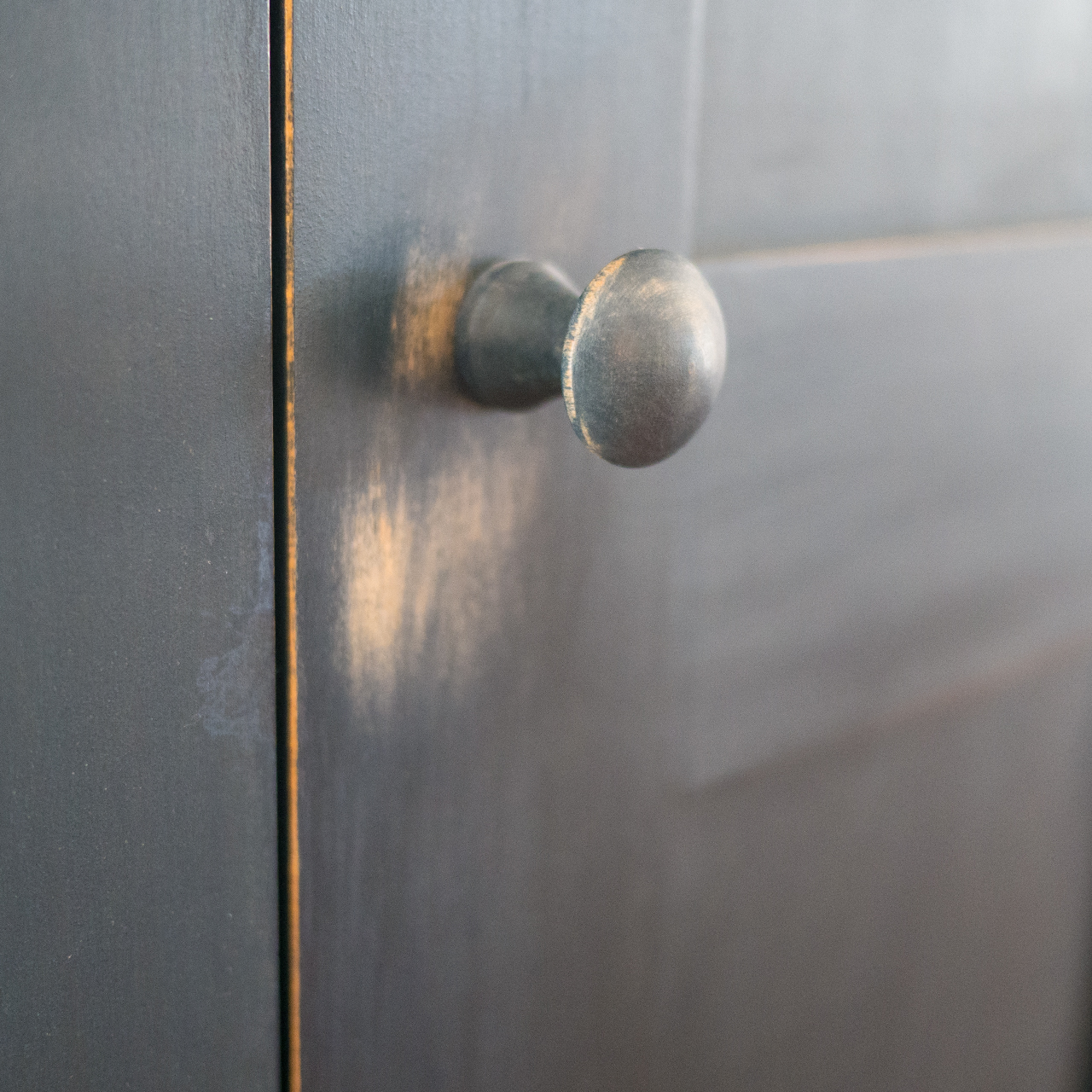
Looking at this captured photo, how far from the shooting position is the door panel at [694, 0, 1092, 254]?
13.3 inches

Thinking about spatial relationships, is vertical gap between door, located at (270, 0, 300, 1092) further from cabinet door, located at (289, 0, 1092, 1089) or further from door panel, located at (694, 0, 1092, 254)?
door panel, located at (694, 0, 1092, 254)

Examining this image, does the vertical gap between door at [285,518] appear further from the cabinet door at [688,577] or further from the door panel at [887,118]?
the door panel at [887,118]

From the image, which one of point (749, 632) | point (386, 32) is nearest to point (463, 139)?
point (386, 32)

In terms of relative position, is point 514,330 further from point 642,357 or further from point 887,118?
point 887,118

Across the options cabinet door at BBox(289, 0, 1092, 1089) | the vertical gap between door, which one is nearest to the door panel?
cabinet door at BBox(289, 0, 1092, 1089)

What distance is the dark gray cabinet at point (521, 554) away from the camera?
0.74ft

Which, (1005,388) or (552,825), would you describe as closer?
(552,825)

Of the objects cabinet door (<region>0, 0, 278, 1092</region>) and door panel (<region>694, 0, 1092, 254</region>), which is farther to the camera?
door panel (<region>694, 0, 1092, 254</region>)

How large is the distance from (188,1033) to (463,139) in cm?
19

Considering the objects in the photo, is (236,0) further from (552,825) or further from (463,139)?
(552,825)

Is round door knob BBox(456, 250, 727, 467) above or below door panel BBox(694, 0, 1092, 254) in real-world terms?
below

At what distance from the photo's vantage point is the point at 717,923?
39 centimetres

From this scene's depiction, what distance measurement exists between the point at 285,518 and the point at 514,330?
62 millimetres

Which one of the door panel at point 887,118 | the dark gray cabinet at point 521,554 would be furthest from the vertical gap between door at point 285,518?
the door panel at point 887,118
